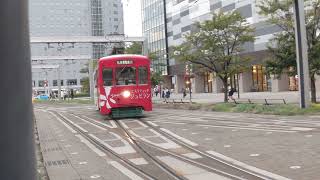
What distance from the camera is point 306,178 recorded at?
7477 millimetres

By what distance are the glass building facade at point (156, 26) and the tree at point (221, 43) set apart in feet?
156

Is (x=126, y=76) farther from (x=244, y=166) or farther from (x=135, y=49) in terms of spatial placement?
(x=135, y=49)

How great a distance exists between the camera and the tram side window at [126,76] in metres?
23.2

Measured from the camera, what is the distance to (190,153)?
11.1 meters

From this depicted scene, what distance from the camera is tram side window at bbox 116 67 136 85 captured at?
23.2 metres

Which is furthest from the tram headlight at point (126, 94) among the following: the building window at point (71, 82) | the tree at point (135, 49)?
the building window at point (71, 82)

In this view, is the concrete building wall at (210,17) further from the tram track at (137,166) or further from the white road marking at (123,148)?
the tram track at (137,166)

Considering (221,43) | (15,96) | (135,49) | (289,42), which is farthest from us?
(135,49)

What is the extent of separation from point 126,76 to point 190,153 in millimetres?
12690

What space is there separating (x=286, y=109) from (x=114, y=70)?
8458 millimetres

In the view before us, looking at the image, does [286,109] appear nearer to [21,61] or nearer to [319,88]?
[21,61]

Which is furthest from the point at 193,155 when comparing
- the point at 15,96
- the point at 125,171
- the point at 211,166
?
the point at 15,96

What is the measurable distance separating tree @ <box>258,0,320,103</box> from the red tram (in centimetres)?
745

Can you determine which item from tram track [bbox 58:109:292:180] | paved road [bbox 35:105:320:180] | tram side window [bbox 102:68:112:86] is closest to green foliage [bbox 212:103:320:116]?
paved road [bbox 35:105:320:180]
